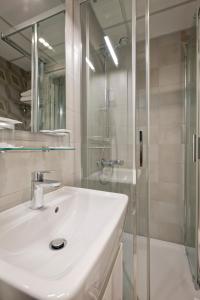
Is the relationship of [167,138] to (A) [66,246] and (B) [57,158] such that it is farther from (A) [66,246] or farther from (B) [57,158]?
(A) [66,246]

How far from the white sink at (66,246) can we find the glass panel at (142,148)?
47 centimetres

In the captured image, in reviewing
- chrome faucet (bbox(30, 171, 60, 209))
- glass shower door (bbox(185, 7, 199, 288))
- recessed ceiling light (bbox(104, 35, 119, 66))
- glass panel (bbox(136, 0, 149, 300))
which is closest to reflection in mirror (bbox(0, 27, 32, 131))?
chrome faucet (bbox(30, 171, 60, 209))

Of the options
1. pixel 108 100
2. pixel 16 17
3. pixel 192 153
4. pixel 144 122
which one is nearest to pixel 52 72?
pixel 16 17

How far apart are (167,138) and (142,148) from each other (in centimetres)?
77

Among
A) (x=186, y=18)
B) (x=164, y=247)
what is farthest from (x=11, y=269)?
(x=186, y=18)

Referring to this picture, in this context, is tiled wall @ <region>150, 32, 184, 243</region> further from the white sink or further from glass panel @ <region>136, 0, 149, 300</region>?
the white sink

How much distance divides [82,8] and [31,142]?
1.16m

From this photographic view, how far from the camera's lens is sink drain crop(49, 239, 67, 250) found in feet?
1.87

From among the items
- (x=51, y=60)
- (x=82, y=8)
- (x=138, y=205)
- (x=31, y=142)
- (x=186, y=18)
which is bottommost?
(x=138, y=205)

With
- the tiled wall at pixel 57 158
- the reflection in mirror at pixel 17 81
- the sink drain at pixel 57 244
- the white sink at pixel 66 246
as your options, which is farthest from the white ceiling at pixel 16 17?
the sink drain at pixel 57 244

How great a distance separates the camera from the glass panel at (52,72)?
0.85 metres

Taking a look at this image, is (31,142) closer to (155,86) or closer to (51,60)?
(51,60)

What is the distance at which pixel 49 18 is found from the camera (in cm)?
92

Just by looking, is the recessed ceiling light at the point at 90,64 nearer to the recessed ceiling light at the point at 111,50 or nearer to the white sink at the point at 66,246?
the recessed ceiling light at the point at 111,50
